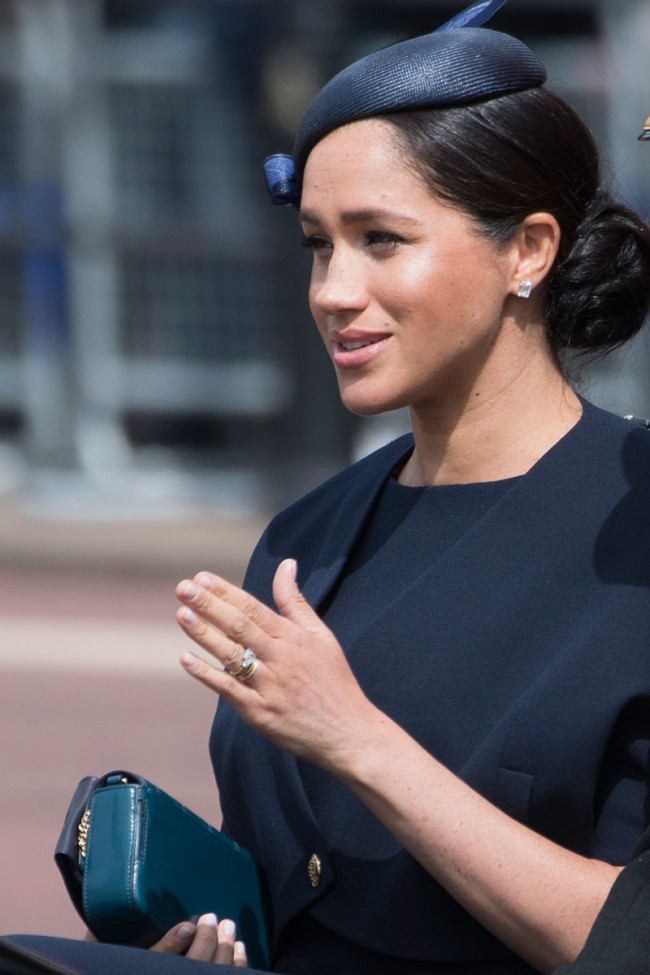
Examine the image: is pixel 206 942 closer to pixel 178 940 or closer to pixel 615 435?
pixel 178 940

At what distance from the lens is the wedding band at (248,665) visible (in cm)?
171

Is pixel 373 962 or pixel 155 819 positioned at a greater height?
pixel 155 819

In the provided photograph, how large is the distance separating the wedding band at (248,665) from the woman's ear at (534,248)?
66cm

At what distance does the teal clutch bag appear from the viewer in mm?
1937

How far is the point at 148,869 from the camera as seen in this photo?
6.40 feet

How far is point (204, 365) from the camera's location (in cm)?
920

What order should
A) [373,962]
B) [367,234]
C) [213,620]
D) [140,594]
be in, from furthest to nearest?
[140,594] < [367,234] < [373,962] < [213,620]

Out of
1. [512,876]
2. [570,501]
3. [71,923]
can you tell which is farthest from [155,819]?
[71,923]

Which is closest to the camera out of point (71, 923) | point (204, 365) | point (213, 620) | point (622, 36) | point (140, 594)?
point (213, 620)

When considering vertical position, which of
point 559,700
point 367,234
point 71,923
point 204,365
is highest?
point 204,365

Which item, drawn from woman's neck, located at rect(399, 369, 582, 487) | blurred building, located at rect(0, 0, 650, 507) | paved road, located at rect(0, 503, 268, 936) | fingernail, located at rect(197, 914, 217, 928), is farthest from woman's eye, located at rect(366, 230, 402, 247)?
blurred building, located at rect(0, 0, 650, 507)

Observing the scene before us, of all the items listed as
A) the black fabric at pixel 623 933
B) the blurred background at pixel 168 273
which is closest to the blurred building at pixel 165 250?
the blurred background at pixel 168 273

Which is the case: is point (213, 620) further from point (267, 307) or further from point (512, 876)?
point (267, 307)

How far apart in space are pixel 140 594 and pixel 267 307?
1886mm
